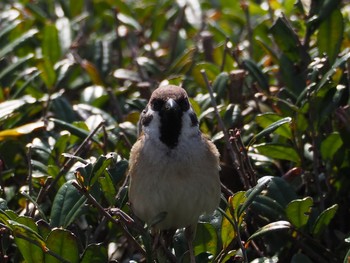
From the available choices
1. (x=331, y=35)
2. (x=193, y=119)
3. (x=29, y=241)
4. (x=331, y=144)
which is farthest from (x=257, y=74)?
(x=29, y=241)

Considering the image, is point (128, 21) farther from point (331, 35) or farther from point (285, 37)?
point (331, 35)

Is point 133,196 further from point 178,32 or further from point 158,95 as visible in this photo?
point 178,32

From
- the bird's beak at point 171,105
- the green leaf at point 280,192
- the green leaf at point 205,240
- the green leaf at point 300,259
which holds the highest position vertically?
the bird's beak at point 171,105

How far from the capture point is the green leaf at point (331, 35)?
4.04 m

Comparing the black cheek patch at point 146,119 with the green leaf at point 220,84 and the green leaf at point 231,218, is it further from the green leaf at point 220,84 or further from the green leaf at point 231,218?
the green leaf at point 220,84

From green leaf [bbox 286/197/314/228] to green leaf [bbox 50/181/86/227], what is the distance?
796 millimetres

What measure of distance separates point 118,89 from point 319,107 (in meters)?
1.34

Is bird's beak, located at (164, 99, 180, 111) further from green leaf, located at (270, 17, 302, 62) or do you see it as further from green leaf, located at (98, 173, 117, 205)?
green leaf, located at (270, 17, 302, 62)

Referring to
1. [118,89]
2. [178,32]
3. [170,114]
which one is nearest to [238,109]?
[170,114]

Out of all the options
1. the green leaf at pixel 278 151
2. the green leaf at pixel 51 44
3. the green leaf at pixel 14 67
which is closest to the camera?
the green leaf at pixel 278 151

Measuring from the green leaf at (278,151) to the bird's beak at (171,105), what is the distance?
450 mm

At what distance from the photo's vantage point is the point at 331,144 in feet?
12.2

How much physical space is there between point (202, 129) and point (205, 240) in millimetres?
746

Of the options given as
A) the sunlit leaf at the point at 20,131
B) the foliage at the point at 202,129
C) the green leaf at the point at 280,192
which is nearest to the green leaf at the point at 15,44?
the foliage at the point at 202,129
